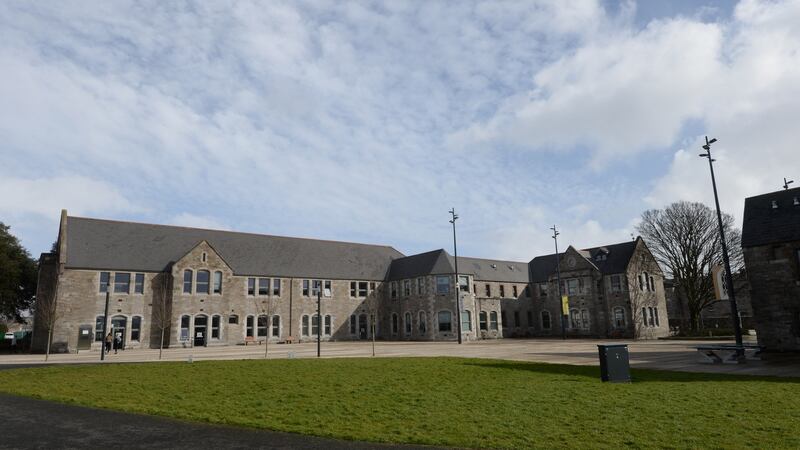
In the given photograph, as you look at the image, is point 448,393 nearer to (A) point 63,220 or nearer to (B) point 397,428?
(B) point 397,428

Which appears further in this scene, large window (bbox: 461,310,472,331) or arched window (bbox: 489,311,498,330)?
arched window (bbox: 489,311,498,330)

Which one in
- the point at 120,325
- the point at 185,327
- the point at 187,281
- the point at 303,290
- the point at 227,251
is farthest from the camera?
the point at 303,290

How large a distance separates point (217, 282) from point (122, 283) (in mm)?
7531

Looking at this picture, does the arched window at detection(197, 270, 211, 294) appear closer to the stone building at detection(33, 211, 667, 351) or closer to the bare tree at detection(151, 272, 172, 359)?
the stone building at detection(33, 211, 667, 351)

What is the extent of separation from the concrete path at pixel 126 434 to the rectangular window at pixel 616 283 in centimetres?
4782

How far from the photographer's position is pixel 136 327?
135 feet

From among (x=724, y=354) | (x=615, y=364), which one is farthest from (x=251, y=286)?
(x=615, y=364)

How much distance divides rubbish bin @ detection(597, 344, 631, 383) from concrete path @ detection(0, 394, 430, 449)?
8.94 m

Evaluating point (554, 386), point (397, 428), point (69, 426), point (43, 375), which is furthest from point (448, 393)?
point (43, 375)

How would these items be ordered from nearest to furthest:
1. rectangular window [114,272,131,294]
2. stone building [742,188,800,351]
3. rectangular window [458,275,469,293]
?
stone building [742,188,800,351] → rectangular window [114,272,131,294] → rectangular window [458,275,469,293]

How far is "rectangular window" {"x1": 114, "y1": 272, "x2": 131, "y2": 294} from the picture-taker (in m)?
40.8

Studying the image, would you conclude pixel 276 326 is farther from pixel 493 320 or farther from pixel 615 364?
pixel 615 364

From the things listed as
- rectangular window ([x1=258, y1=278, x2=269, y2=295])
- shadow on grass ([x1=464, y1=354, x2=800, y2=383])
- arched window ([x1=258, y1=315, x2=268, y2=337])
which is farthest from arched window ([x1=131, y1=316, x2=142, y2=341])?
shadow on grass ([x1=464, y1=354, x2=800, y2=383])

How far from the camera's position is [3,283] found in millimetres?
44969
